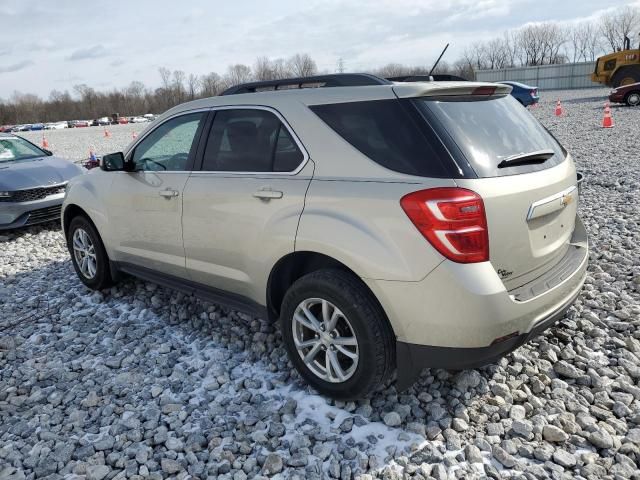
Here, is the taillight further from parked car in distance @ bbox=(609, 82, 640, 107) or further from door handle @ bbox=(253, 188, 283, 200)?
parked car in distance @ bbox=(609, 82, 640, 107)

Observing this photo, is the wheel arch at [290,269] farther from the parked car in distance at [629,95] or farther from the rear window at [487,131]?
the parked car in distance at [629,95]

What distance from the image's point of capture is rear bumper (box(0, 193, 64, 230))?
7.36 meters

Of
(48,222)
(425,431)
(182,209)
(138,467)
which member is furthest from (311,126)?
(48,222)

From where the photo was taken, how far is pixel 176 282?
413cm

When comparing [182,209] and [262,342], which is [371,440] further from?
[182,209]

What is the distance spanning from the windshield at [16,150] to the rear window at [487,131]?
8.10m

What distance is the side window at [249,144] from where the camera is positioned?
10.6 feet

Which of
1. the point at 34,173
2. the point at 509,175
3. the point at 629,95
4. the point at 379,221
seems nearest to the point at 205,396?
the point at 379,221

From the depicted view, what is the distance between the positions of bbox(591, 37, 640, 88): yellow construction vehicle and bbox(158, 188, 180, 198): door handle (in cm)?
2883

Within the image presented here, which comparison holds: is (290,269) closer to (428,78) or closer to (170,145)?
(428,78)

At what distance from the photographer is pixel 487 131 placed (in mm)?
2871

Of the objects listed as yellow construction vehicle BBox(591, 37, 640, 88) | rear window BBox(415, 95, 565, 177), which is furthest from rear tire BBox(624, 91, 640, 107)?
rear window BBox(415, 95, 565, 177)

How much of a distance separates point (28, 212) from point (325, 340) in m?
6.19

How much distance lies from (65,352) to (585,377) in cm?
371
